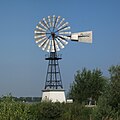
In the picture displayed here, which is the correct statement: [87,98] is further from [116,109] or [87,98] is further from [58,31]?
[116,109]

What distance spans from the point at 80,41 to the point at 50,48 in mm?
3898

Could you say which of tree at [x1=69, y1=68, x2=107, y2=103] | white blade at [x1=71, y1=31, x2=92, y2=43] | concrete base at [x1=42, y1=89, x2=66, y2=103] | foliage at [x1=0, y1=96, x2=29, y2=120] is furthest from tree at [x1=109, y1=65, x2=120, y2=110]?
tree at [x1=69, y1=68, x2=107, y2=103]

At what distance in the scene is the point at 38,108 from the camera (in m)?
30.8

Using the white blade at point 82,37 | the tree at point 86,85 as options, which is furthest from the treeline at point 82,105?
the white blade at point 82,37

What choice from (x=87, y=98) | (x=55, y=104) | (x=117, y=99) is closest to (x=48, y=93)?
(x=87, y=98)

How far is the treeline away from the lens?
69.1 feet

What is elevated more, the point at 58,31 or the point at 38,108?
the point at 58,31

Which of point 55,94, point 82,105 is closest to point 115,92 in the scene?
point 82,105

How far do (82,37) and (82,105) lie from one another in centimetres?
1539

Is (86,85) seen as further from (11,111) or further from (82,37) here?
(11,111)

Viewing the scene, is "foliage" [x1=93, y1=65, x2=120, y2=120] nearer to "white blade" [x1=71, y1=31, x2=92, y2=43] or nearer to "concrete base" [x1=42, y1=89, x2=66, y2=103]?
"concrete base" [x1=42, y1=89, x2=66, y2=103]

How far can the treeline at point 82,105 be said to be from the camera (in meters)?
21.1

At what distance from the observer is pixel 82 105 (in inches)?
1308

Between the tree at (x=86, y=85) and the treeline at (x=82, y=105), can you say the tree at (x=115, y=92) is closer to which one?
the treeline at (x=82, y=105)
